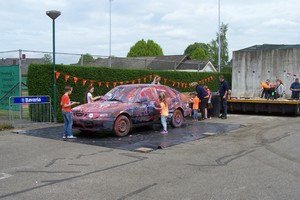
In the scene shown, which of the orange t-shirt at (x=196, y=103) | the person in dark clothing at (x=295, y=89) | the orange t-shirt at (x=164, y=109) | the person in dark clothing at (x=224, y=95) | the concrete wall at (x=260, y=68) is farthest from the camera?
the concrete wall at (x=260, y=68)

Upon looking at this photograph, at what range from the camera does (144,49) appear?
7538 centimetres

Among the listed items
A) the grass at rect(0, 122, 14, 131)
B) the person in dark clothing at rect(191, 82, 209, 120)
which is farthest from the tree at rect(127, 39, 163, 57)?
the grass at rect(0, 122, 14, 131)

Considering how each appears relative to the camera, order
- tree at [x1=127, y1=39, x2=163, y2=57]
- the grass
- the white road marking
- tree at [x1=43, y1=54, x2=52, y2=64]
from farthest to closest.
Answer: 1. tree at [x1=127, y1=39, x2=163, y2=57]
2. tree at [x1=43, y1=54, x2=52, y2=64]
3. the grass
4. the white road marking

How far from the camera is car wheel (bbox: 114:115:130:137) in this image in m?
11.0

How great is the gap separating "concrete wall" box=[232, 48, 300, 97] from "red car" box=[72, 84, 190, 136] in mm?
15142

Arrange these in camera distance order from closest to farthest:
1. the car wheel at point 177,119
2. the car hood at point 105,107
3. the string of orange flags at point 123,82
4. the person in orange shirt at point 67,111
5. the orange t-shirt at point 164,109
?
the person in orange shirt at point 67,111 < the car hood at point 105,107 < the orange t-shirt at point 164,109 < the car wheel at point 177,119 < the string of orange flags at point 123,82

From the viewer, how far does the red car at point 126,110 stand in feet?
35.6

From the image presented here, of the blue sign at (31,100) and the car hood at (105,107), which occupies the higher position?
the blue sign at (31,100)

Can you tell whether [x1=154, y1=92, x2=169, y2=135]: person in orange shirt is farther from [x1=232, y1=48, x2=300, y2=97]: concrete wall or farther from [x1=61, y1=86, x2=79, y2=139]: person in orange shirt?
[x1=232, y1=48, x2=300, y2=97]: concrete wall

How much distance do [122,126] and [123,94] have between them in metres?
1.42

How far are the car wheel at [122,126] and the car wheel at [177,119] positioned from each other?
7.85ft

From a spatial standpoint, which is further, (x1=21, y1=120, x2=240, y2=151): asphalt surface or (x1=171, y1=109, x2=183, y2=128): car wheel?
(x1=171, y1=109, x2=183, y2=128): car wheel

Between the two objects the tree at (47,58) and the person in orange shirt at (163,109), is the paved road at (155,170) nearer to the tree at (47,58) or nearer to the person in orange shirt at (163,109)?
the person in orange shirt at (163,109)

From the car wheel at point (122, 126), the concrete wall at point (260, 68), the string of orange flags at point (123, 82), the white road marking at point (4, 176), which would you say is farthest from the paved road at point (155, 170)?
the concrete wall at point (260, 68)
